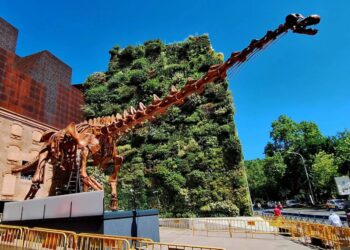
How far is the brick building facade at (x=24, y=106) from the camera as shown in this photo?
2023cm

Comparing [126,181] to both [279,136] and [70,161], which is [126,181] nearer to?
[70,161]

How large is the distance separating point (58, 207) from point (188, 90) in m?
6.27

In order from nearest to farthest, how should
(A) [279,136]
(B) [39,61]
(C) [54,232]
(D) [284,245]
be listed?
(C) [54,232] → (D) [284,245] → (B) [39,61] → (A) [279,136]

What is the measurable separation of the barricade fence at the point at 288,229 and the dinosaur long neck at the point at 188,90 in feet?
21.7

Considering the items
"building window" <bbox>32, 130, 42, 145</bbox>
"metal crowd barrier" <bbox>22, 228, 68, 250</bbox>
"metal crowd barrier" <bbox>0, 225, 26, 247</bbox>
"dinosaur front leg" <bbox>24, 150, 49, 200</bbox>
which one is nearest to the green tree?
"building window" <bbox>32, 130, 42, 145</bbox>

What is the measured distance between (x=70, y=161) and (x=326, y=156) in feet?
118

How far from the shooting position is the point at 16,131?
2106cm

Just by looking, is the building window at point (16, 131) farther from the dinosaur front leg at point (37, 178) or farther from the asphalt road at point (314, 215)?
the asphalt road at point (314, 215)

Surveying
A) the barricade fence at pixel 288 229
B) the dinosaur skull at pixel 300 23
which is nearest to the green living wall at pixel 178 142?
the barricade fence at pixel 288 229

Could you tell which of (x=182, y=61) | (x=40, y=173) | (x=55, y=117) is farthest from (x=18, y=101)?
(x=182, y=61)

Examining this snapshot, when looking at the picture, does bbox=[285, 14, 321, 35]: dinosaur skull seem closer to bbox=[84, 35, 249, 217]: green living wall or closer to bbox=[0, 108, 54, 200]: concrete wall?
A: bbox=[84, 35, 249, 217]: green living wall

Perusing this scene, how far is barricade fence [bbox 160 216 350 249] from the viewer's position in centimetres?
938

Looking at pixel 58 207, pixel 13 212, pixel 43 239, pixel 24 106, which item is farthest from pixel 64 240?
pixel 24 106

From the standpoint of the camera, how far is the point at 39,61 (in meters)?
25.2
